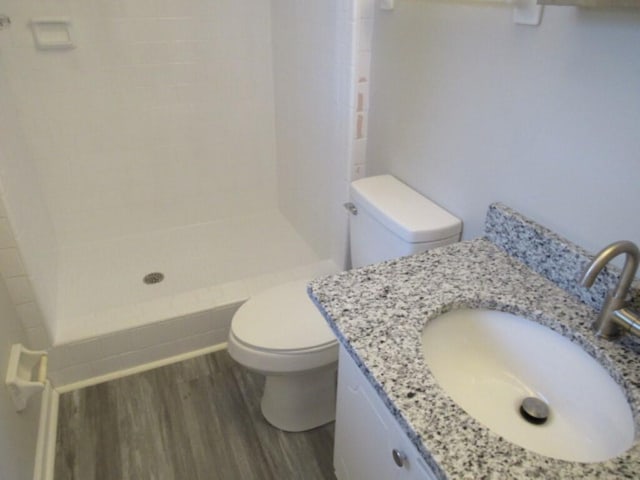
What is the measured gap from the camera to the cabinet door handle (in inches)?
33.0

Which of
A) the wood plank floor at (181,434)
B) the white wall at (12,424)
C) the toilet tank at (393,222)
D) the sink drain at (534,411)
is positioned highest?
the toilet tank at (393,222)

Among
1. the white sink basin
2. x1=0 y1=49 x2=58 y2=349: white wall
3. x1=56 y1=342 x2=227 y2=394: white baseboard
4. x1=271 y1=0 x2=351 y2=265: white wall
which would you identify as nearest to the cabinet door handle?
the white sink basin

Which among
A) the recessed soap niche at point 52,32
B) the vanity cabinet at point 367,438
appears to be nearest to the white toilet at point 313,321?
the vanity cabinet at point 367,438

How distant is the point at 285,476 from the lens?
1.49m

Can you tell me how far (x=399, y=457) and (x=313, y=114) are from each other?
5.07 ft

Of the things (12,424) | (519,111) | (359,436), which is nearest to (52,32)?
(12,424)

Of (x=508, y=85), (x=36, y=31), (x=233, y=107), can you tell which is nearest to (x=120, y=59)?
(x=36, y=31)

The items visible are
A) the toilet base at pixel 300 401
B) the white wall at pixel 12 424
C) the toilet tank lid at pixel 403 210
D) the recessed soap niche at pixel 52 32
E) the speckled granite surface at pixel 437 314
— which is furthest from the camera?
the recessed soap niche at pixel 52 32

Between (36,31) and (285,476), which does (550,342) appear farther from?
(36,31)

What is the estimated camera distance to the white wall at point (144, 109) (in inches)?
82.7

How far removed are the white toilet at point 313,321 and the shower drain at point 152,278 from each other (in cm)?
84

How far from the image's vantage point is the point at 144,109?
2.33 m

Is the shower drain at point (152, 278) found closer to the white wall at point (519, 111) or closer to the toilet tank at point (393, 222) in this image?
the toilet tank at point (393, 222)

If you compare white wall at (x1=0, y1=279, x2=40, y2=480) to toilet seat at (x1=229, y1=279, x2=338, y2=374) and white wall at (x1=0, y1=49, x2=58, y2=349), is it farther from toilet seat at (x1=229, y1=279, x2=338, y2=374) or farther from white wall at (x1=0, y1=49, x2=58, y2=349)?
toilet seat at (x1=229, y1=279, x2=338, y2=374)
